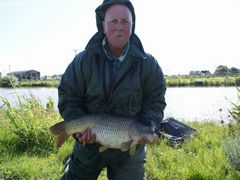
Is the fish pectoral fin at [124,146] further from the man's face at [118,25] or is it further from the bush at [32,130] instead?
the bush at [32,130]

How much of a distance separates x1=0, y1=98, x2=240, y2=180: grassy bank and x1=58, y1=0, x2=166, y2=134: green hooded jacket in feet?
5.91

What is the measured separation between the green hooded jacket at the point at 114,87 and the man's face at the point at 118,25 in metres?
0.08

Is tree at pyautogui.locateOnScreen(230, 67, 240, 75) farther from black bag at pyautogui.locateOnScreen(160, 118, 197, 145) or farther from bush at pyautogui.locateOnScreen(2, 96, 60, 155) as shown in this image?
bush at pyautogui.locateOnScreen(2, 96, 60, 155)

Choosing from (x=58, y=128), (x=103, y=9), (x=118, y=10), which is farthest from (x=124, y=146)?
(x=103, y=9)

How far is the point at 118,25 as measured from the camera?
330 cm

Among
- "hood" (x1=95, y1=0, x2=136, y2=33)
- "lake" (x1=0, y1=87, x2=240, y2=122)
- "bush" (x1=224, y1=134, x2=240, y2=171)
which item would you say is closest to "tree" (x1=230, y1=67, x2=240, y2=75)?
"lake" (x1=0, y1=87, x2=240, y2=122)

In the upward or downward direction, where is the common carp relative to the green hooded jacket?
downward

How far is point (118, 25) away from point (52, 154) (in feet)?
11.2

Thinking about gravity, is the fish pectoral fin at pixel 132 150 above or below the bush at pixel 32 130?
above

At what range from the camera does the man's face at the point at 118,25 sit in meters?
3.31

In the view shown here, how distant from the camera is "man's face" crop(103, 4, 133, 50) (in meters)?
3.31

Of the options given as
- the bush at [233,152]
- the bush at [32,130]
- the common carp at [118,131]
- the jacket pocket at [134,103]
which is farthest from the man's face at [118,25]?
the bush at [32,130]

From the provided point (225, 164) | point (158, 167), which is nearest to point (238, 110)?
point (225, 164)

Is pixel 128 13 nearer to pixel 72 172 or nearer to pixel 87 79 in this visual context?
pixel 87 79
